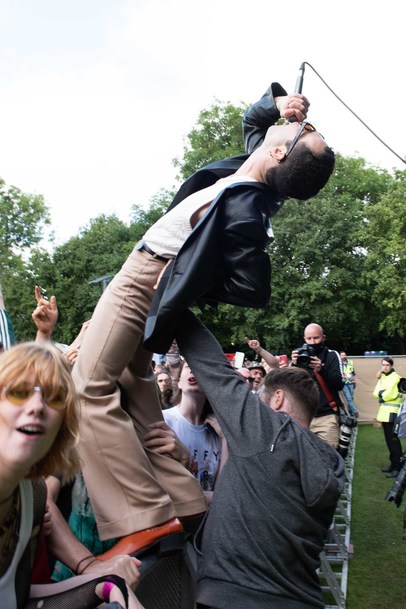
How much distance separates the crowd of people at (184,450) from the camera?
84.0 inches

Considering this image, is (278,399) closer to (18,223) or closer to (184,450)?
(184,450)

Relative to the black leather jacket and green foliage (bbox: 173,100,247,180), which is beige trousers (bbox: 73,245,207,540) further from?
green foliage (bbox: 173,100,247,180)

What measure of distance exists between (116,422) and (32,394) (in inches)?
25.1

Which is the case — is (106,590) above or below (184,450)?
below

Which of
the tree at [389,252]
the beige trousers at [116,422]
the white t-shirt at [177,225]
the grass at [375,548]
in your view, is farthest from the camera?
the tree at [389,252]

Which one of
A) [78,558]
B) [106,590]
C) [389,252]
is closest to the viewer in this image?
[106,590]

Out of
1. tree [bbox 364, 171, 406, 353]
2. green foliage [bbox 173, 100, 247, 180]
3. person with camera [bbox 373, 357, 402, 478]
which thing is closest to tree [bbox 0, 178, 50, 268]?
green foliage [bbox 173, 100, 247, 180]

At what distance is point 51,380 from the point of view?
183 cm

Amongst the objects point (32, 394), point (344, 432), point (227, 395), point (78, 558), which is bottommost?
point (344, 432)

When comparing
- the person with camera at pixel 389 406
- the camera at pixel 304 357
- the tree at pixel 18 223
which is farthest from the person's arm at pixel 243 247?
the tree at pixel 18 223

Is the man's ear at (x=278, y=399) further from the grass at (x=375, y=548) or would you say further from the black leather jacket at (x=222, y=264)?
the grass at (x=375, y=548)

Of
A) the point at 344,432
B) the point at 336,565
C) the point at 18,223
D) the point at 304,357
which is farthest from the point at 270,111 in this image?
the point at 18,223

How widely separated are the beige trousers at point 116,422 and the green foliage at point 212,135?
30.7 m

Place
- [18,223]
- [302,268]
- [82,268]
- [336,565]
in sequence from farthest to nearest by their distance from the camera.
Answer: [18,223] → [82,268] → [302,268] → [336,565]
